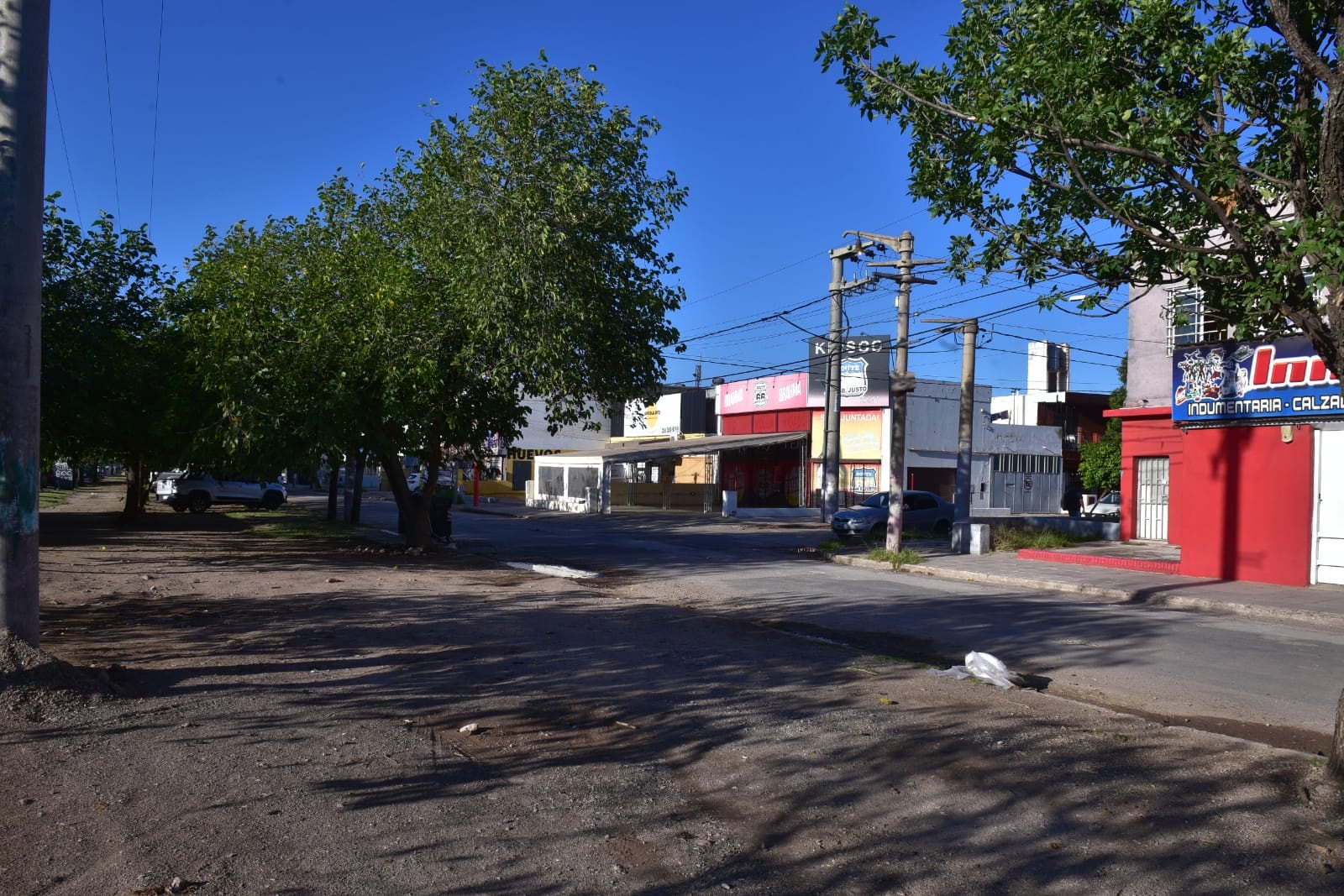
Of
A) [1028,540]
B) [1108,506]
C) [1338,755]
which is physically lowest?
[1338,755]

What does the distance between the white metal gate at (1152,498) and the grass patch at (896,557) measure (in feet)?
26.0

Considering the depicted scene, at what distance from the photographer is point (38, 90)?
23.4 ft

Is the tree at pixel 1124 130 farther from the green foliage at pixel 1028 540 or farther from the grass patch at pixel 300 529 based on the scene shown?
the grass patch at pixel 300 529

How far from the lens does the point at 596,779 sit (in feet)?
18.6

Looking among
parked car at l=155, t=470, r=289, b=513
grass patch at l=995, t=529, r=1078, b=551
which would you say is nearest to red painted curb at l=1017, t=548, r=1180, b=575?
grass patch at l=995, t=529, r=1078, b=551

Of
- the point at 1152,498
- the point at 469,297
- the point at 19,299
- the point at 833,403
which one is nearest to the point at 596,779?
the point at 19,299

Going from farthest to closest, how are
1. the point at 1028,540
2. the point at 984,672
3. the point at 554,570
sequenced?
the point at 1028,540
the point at 554,570
the point at 984,672

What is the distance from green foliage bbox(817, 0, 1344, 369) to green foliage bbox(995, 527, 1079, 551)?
16.0 metres

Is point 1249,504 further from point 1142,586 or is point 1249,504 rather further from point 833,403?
point 833,403

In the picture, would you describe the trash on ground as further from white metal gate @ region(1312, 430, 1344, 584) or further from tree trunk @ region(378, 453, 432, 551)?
white metal gate @ region(1312, 430, 1344, 584)

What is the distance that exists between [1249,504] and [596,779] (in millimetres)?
15765

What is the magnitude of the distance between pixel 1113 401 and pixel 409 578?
42053 mm

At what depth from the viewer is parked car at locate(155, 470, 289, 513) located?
37.8 m

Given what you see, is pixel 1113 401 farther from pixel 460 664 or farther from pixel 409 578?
pixel 460 664
